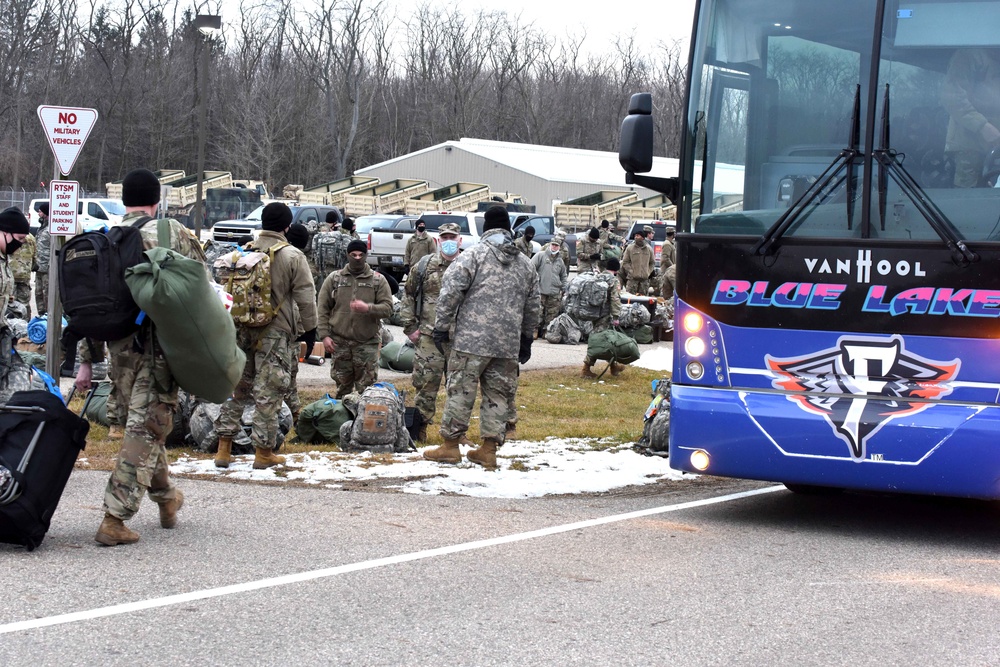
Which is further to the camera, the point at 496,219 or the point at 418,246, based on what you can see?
the point at 418,246

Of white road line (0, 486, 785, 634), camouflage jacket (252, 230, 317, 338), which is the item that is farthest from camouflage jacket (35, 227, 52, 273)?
white road line (0, 486, 785, 634)

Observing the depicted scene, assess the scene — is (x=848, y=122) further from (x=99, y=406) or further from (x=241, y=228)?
(x=241, y=228)

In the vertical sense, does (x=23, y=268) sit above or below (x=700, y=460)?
above

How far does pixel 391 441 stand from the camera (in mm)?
10211

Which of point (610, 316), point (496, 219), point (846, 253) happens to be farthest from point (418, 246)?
point (846, 253)

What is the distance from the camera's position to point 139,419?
6.40 metres

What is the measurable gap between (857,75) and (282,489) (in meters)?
4.50

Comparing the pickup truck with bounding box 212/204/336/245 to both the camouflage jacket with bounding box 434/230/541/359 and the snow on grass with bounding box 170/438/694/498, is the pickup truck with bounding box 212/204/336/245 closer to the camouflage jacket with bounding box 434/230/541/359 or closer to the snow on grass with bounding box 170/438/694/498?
the snow on grass with bounding box 170/438/694/498

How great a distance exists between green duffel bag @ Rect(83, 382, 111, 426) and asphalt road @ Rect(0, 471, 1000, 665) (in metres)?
2.46

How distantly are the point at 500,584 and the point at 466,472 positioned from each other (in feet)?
10.8

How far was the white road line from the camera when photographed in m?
5.09

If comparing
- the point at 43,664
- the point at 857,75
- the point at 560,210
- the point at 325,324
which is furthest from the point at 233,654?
the point at 560,210

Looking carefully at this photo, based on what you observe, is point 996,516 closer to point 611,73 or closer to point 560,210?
point 560,210

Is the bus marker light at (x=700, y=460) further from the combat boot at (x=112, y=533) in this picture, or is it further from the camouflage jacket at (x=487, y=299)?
the combat boot at (x=112, y=533)
